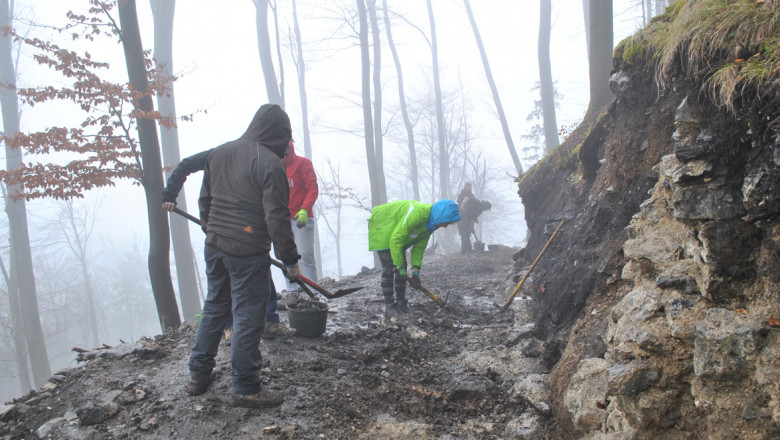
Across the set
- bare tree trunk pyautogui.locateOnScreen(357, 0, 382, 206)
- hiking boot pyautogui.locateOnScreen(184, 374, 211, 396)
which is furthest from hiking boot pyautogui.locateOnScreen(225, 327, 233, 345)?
bare tree trunk pyautogui.locateOnScreen(357, 0, 382, 206)

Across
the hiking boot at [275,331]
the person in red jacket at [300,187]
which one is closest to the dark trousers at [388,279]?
the person in red jacket at [300,187]

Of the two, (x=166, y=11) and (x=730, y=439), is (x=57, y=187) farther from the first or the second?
(x=166, y=11)

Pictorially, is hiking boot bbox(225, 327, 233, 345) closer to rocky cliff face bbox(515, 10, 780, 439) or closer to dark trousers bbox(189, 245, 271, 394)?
dark trousers bbox(189, 245, 271, 394)

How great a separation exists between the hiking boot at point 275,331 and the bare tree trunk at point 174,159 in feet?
23.8

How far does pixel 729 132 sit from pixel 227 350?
13.5 feet

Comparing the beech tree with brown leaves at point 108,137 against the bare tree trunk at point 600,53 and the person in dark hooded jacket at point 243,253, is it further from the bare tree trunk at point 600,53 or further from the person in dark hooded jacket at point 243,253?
the bare tree trunk at point 600,53

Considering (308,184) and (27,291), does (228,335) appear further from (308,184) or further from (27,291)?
(27,291)

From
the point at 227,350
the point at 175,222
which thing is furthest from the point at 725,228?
the point at 175,222

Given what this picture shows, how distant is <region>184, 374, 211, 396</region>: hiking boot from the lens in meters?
3.08

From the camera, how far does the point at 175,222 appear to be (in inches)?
444

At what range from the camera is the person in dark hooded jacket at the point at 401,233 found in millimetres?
5176

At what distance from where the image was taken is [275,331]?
13.9 ft

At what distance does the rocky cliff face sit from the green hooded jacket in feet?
6.65

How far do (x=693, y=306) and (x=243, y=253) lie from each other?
2800mm
